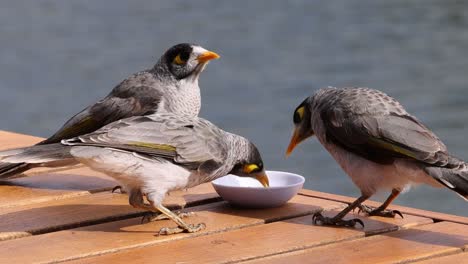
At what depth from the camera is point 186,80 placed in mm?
Answer: 7273

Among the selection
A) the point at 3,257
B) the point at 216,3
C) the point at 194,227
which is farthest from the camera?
the point at 216,3

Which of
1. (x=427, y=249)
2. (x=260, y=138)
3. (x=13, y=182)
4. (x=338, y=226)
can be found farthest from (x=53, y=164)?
(x=260, y=138)

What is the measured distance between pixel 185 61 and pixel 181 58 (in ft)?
0.11

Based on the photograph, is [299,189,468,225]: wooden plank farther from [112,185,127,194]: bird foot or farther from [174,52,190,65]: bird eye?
[174,52,190,65]: bird eye

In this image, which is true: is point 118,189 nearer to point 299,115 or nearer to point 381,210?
point 299,115

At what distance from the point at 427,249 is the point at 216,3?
1809 cm

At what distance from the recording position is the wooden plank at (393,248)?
5031 millimetres

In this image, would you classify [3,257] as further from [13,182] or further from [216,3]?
[216,3]

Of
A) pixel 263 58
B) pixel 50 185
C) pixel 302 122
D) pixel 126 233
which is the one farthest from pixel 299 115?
pixel 263 58

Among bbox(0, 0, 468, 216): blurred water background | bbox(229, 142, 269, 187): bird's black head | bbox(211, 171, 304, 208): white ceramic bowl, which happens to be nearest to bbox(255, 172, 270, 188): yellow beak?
bbox(229, 142, 269, 187): bird's black head

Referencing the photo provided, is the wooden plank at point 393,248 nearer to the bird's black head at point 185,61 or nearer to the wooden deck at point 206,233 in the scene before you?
the wooden deck at point 206,233

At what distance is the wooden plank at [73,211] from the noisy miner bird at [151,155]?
0.16 meters

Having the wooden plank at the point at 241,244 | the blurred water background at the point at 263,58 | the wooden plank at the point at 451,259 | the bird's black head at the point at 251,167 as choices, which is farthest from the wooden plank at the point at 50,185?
the blurred water background at the point at 263,58

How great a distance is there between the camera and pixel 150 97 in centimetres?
688
